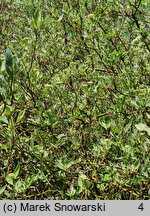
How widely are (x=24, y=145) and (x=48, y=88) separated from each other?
42 cm

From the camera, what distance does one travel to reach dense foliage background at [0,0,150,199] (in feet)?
6.48

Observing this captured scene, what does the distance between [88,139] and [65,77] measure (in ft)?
1.38

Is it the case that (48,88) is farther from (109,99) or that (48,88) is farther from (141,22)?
(141,22)

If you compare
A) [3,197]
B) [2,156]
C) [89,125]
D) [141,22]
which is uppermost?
[141,22]

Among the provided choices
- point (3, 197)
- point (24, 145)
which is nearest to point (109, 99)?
point (24, 145)

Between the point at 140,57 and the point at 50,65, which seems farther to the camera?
the point at 50,65

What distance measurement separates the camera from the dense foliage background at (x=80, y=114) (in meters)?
1.97

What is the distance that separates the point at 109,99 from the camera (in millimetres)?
2576

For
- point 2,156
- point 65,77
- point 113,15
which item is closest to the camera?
point 2,156

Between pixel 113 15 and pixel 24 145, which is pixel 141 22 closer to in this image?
pixel 113 15

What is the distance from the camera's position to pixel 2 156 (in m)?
2.27

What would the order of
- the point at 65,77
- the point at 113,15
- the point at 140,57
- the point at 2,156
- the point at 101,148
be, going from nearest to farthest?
the point at 101,148, the point at 2,156, the point at 65,77, the point at 140,57, the point at 113,15

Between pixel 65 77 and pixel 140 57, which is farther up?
pixel 140 57

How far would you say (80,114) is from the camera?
2.33 metres
